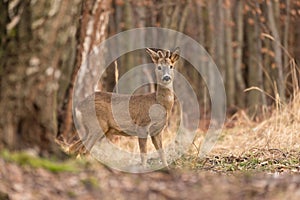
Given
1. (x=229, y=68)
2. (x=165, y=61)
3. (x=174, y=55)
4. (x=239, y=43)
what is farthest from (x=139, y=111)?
(x=229, y=68)

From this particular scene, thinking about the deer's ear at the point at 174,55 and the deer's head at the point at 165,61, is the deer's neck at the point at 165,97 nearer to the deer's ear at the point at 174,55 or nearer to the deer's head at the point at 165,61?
the deer's head at the point at 165,61

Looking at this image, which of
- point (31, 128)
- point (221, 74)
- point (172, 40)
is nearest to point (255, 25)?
point (221, 74)

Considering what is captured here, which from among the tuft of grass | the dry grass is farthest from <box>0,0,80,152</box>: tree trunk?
the dry grass

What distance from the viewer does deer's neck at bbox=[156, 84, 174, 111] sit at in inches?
355

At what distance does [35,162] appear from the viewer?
6.03 m

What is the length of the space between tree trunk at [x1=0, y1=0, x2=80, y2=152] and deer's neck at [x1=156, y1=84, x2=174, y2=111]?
2.76 meters

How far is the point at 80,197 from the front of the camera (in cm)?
562

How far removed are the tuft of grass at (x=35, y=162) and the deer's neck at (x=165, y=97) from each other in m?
3.03

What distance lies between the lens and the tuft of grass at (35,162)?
19.7ft

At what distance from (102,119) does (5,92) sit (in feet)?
9.14

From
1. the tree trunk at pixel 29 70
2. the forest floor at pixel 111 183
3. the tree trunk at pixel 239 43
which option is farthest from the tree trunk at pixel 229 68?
the forest floor at pixel 111 183

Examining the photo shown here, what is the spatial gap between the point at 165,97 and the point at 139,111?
348mm

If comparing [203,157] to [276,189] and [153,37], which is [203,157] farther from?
[153,37]

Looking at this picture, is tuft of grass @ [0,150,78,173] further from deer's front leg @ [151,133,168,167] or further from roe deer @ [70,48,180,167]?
roe deer @ [70,48,180,167]
